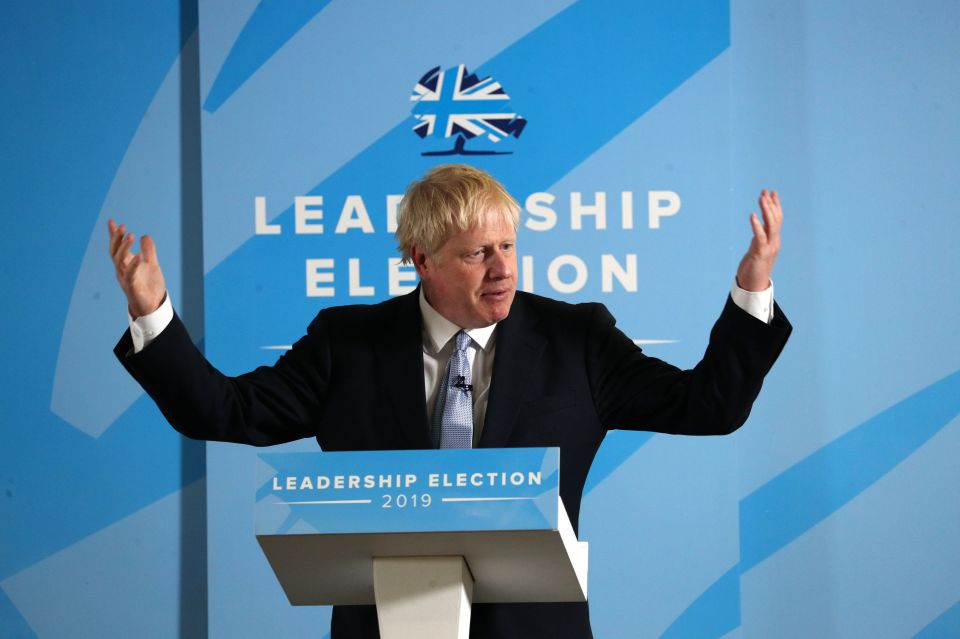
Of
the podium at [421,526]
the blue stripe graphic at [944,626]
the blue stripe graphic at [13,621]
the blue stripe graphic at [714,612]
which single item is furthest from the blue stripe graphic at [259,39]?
the blue stripe graphic at [944,626]

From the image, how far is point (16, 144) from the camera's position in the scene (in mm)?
3883

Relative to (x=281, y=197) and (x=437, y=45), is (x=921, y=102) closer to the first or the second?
(x=437, y=45)

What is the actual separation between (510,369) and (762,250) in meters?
0.46

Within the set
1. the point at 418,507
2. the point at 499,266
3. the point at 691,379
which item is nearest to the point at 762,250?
the point at 691,379

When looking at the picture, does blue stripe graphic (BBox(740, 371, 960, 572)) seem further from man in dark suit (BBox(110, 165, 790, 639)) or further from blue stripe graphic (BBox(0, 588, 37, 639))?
blue stripe graphic (BBox(0, 588, 37, 639))

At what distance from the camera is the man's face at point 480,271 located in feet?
6.64

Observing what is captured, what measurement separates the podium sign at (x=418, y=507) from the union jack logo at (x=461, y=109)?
7.76ft

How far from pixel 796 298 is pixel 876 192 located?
1.39ft

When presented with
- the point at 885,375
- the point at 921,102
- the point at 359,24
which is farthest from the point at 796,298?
the point at 359,24

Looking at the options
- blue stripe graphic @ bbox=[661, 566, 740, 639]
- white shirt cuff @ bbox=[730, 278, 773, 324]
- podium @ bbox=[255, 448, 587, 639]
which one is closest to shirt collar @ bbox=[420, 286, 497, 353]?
white shirt cuff @ bbox=[730, 278, 773, 324]

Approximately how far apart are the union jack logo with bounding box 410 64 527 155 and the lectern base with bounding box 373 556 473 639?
234 centimetres

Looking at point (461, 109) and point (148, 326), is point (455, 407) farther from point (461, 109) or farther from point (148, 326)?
point (461, 109)

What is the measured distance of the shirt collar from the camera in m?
2.08

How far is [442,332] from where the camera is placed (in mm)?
2102
